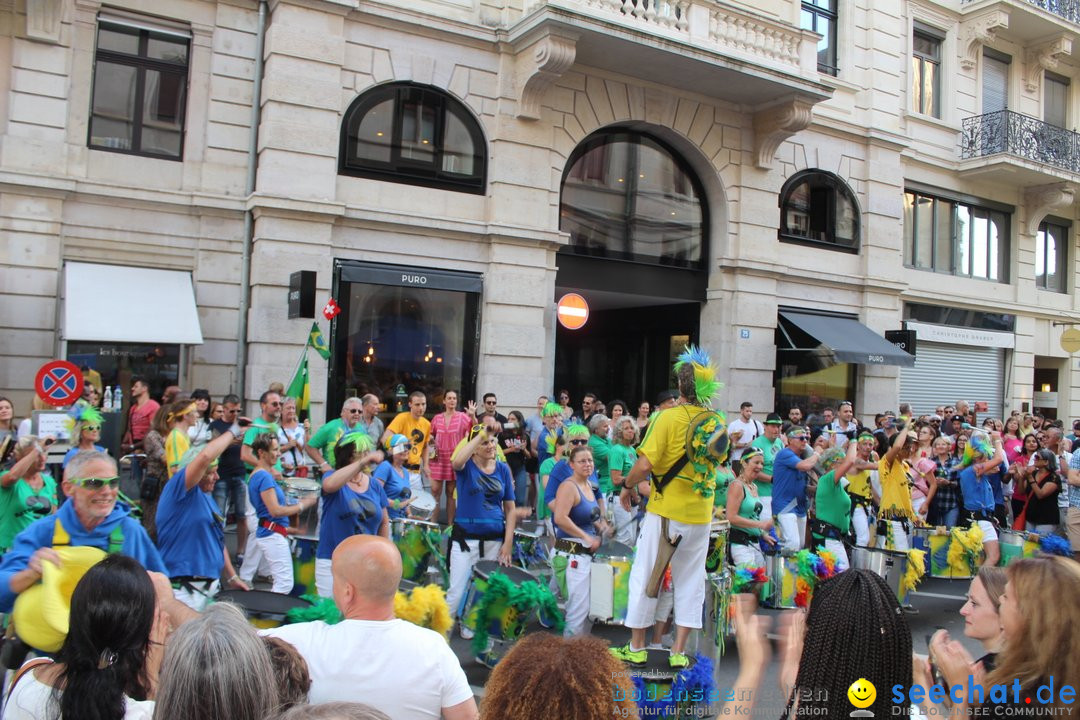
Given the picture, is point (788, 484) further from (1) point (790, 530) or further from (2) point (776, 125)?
(2) point (776, 125)

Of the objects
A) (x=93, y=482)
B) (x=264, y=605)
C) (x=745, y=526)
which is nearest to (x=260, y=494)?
(x=264, y=605)

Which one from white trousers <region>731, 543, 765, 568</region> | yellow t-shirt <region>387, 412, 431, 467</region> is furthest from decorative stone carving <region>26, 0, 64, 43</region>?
white trousers <region>731, 543, 765, 568</region>

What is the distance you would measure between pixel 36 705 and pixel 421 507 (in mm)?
5610

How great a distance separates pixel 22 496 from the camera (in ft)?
19.5

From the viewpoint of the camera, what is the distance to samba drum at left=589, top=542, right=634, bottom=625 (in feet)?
21.6

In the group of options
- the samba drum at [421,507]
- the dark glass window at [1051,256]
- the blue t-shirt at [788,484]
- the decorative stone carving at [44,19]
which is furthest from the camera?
the dark glass window at [1051,256]

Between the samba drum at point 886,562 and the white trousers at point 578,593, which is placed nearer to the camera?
the white trousers at point 578,593

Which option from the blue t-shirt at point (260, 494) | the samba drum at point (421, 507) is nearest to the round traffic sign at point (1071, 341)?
the samba drum at point (421, 507)

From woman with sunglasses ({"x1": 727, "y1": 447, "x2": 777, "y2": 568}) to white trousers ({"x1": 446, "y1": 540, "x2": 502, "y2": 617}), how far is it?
6.76ft

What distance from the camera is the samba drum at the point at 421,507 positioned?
312 inches

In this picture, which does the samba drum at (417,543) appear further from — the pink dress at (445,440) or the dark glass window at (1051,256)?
the dark glass window at (1051,256)

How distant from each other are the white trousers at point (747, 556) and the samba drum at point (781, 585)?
0.15m

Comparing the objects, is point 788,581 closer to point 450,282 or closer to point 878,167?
point 450,282

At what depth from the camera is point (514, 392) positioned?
14016 millimetres
